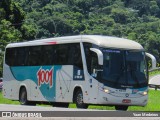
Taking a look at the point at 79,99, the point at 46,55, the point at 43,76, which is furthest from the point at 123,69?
the point at 43,76

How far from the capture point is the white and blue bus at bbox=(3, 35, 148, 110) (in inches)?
933

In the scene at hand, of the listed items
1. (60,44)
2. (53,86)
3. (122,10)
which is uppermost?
(60,44)

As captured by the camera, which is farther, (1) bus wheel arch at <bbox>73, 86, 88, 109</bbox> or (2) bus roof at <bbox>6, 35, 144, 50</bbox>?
(1) bus wheel arch at <bbox>73, 86, 88, 109</bbox>

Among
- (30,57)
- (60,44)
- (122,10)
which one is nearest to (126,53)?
(60,44)

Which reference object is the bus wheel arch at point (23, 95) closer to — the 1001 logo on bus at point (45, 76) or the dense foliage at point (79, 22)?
the 1001 logo on bus at point (45, 76)

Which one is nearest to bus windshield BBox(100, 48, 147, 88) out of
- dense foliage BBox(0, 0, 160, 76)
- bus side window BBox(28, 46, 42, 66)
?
bus side window BBox(28, 46, 42, 66)

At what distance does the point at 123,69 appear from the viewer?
944 inches

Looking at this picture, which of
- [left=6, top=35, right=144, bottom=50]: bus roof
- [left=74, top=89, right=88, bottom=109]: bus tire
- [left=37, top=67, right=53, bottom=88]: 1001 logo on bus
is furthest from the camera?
[left=37, top=67, right=53, bottom=88]: 1001 logo on bus

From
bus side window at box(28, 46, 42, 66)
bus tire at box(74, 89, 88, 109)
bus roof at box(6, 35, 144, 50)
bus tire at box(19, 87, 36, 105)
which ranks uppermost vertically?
bus roof at box(6, 35, 144, 50)

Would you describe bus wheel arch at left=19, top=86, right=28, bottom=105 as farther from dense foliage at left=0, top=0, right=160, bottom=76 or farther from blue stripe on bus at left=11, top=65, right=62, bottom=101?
dense foliage at left=0, top=0, right=160, bottom=76

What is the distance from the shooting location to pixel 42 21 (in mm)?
145500

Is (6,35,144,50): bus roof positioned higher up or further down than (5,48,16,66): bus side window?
higher up

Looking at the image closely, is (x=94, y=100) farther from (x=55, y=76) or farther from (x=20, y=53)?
(x=20, y=53)

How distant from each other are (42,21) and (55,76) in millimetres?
119392
